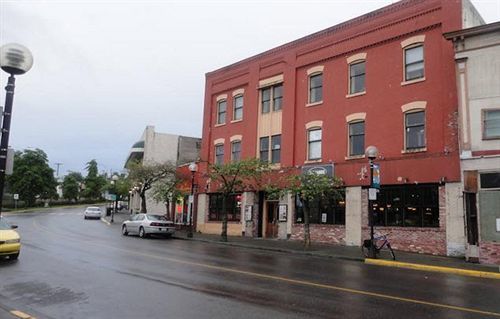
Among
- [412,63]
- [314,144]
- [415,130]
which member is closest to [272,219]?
[314,144]

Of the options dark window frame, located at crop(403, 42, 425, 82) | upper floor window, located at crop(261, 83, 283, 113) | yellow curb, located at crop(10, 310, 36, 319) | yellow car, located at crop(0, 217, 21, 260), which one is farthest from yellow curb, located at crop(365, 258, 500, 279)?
upper floor window, located at crop(261, 83, 283, 113)

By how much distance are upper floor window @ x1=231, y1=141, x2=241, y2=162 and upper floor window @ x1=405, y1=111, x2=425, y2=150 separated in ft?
40.5

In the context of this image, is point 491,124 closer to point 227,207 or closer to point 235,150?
point 235,150

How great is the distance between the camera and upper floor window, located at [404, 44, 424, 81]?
72.6ft

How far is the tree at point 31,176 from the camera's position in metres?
82.9

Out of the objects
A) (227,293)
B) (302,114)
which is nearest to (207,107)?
(302,114)

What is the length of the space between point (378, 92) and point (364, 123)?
167 centimetres

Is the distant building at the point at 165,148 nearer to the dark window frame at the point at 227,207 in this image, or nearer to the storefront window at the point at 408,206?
the dark window frame at the point at 227,207

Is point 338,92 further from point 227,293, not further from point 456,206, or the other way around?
point 227,293

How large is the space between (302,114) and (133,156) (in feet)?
155

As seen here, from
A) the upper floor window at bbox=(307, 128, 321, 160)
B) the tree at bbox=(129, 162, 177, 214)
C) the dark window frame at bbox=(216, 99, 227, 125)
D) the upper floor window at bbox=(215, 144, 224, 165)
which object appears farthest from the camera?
the tree at bbox=(129, 162, 177, 214)

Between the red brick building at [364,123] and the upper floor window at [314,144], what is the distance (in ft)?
0.19

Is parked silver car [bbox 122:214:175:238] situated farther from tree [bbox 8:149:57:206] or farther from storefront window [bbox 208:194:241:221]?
tree [bbox 8:149:57:206]

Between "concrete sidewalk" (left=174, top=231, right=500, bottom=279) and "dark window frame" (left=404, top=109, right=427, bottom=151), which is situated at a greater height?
"dark window frame" (left=404, top=109, right=427, bottom=151)
